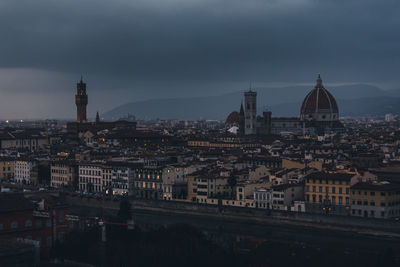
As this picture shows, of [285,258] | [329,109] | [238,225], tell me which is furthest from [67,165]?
[329,109]

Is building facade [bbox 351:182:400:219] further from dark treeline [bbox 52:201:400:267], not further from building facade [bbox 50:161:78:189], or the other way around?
building facade [bbox 50:161:78:189]

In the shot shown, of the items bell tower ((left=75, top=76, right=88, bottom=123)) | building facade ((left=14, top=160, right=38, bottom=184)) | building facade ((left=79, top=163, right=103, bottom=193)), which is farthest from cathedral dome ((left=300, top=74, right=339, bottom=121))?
building facade ((left=79, top=163, right=103, bottom=193))

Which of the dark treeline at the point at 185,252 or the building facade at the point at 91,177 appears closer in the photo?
the dark treeline at the point at 185,252

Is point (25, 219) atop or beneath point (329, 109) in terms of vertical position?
beneath

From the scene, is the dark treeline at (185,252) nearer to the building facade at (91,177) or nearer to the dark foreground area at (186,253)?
the dark foreground area at (186,253)

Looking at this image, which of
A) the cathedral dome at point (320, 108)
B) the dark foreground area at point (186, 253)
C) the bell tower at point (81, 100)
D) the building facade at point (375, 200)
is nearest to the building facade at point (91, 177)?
the building facade at point (375, 200)

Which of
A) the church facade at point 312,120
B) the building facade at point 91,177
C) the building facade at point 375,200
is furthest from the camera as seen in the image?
the church facade at point 312,120

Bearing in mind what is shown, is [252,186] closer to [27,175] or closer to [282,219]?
[282,219]

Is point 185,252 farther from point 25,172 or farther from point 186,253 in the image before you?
point 25,172
